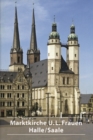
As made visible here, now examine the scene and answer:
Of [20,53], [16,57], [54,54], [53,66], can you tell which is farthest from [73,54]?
[16,57]

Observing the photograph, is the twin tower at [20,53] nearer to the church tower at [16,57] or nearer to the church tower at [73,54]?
the church tower at [16,57]

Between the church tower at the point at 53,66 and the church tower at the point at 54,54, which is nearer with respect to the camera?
the church tower at the point at 53,66

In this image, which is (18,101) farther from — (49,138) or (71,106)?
(49,138)

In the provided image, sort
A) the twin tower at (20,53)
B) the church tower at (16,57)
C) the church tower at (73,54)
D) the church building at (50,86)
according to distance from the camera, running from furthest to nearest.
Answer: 1. the church tower at (16,57)
2. the twin tower at (20,53)
3. the church tower at (73,54)
4. the church building at (50,86)

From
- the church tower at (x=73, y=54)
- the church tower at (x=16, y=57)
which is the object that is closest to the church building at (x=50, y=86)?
the church tower at (x=73, y=54)

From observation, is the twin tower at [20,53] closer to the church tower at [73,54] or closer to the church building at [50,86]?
the church building at [50,86]

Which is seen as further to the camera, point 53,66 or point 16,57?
point 16,57

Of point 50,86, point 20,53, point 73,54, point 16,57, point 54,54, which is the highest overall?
point 20,53

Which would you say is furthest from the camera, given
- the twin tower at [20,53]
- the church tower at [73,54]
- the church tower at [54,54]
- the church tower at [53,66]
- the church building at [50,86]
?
the twin tower at [20,53]

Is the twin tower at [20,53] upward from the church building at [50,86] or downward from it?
upward

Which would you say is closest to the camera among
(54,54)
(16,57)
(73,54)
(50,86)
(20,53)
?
(50,86)

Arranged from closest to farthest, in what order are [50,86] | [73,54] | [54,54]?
[50,86] → [54,54] → [73,54]

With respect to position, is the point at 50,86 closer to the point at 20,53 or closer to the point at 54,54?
the point at 54,54

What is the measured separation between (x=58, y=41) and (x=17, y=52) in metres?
15.4
